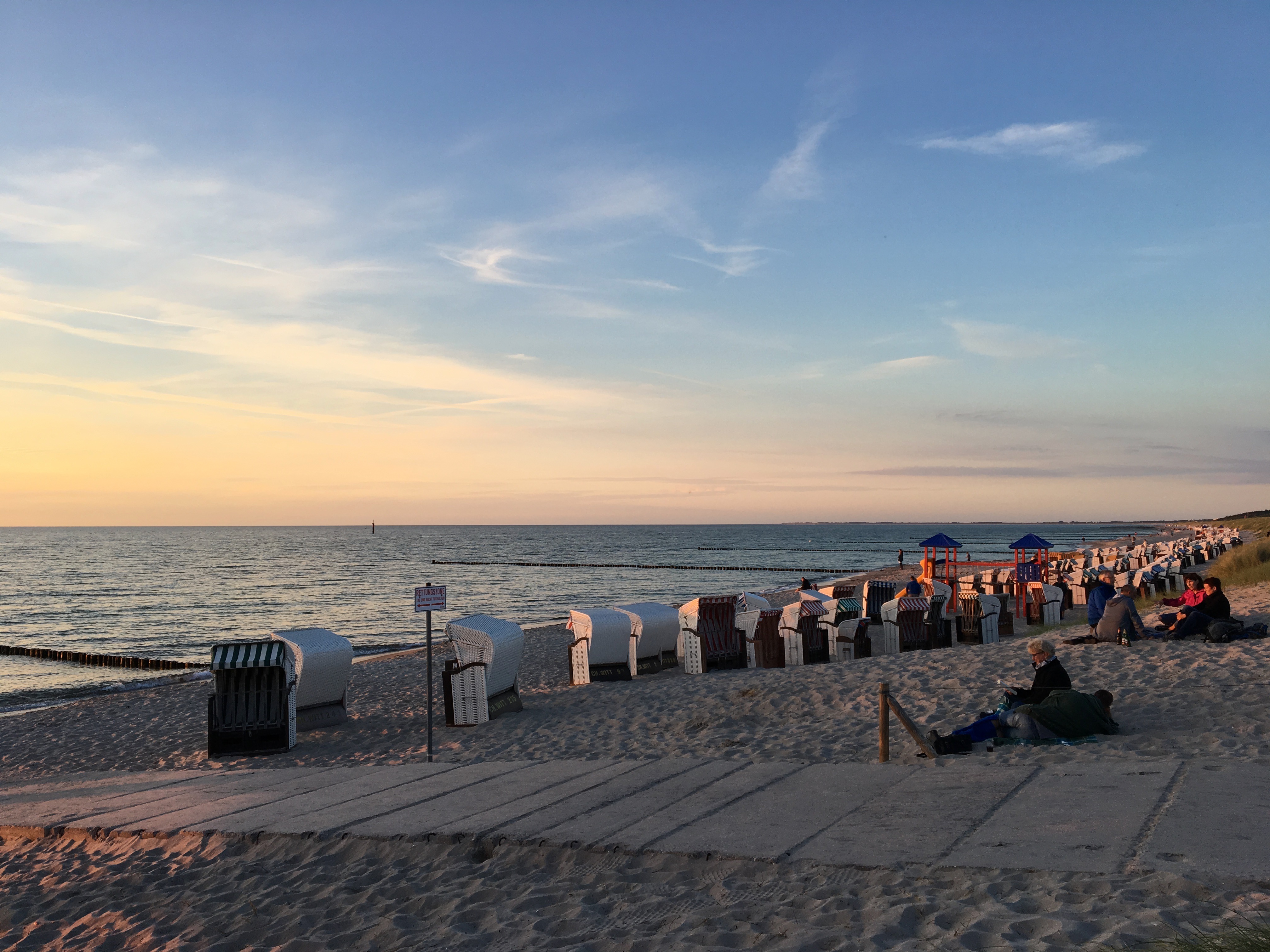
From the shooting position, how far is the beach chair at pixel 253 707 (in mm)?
11734

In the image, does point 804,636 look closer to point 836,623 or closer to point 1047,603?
point 836,623

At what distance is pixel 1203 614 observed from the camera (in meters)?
11.8

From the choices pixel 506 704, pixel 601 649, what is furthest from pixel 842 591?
pixel 506 704

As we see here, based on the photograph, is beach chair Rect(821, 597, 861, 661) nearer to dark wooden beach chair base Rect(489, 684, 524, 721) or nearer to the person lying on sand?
the person lying on sand

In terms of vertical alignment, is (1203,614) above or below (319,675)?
above

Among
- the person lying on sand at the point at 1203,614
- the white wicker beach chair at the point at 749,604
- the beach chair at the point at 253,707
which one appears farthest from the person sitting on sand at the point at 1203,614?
the beach chair at the point at 253,707

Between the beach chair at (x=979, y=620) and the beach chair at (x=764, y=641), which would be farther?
the beach chair at (x=979, y=620)

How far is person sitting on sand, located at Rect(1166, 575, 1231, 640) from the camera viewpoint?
38.7 ft

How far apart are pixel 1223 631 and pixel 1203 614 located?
16.9 inches

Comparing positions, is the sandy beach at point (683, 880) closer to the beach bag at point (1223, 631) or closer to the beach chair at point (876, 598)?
the beach bag at point (1223, 631)

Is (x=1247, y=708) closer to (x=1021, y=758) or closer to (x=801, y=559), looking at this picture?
(x=1021, y=758)

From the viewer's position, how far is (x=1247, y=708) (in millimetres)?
8305

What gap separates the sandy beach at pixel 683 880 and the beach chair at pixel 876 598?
5.52m

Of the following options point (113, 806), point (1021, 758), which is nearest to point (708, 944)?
point (1021, 758)
